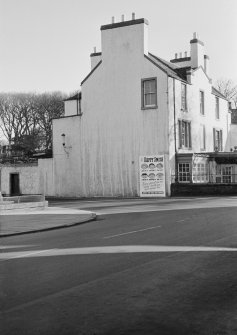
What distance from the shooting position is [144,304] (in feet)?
21.7

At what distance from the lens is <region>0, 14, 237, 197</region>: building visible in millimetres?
36562

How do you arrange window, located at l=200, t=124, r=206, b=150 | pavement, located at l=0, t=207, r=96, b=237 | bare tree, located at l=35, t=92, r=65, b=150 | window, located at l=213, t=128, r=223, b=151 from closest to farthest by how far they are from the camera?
1. pavement, located at l=0, t=207, r=96, b=237
2. window, located at l=200, t=124, r=206, b=150
3. window, located at l=213, t=128, r=223, b=151
4. bare tree, located at l=35, t=92, r=65, b=150

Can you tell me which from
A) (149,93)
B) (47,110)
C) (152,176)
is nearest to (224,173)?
(152,176)

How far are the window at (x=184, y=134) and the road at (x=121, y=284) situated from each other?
24686 mm

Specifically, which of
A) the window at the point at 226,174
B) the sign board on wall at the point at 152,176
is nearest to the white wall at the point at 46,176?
the sign board on wall at the point at 152,176

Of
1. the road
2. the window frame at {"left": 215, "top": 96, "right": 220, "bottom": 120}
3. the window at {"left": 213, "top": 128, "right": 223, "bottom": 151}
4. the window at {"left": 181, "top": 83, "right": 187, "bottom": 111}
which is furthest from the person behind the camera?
the window frame at {"left": 215, "top": 96, "right": 220, "bottom": 120}

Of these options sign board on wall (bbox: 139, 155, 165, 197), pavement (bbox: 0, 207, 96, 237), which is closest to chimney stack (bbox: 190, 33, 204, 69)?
sign board on wall (bbox: 139, 155, 165, 197)

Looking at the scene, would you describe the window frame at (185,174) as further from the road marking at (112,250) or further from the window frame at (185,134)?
the road marking at (112,250)

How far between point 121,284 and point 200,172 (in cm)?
3195

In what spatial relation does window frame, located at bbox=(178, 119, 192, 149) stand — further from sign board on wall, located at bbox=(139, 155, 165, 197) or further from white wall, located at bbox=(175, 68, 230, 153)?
sign board on wall, located at bbox=(139, 155, 165, 197)

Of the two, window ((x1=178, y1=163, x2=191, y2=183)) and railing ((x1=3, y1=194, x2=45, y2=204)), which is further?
window ((x1=178, y1=163, x2=191, y2=183))

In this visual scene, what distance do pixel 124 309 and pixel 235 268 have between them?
3246 millimetres

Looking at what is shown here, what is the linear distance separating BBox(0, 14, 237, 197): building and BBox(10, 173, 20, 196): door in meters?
3.21

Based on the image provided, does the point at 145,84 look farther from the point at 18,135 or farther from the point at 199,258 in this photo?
the point at 199,258
